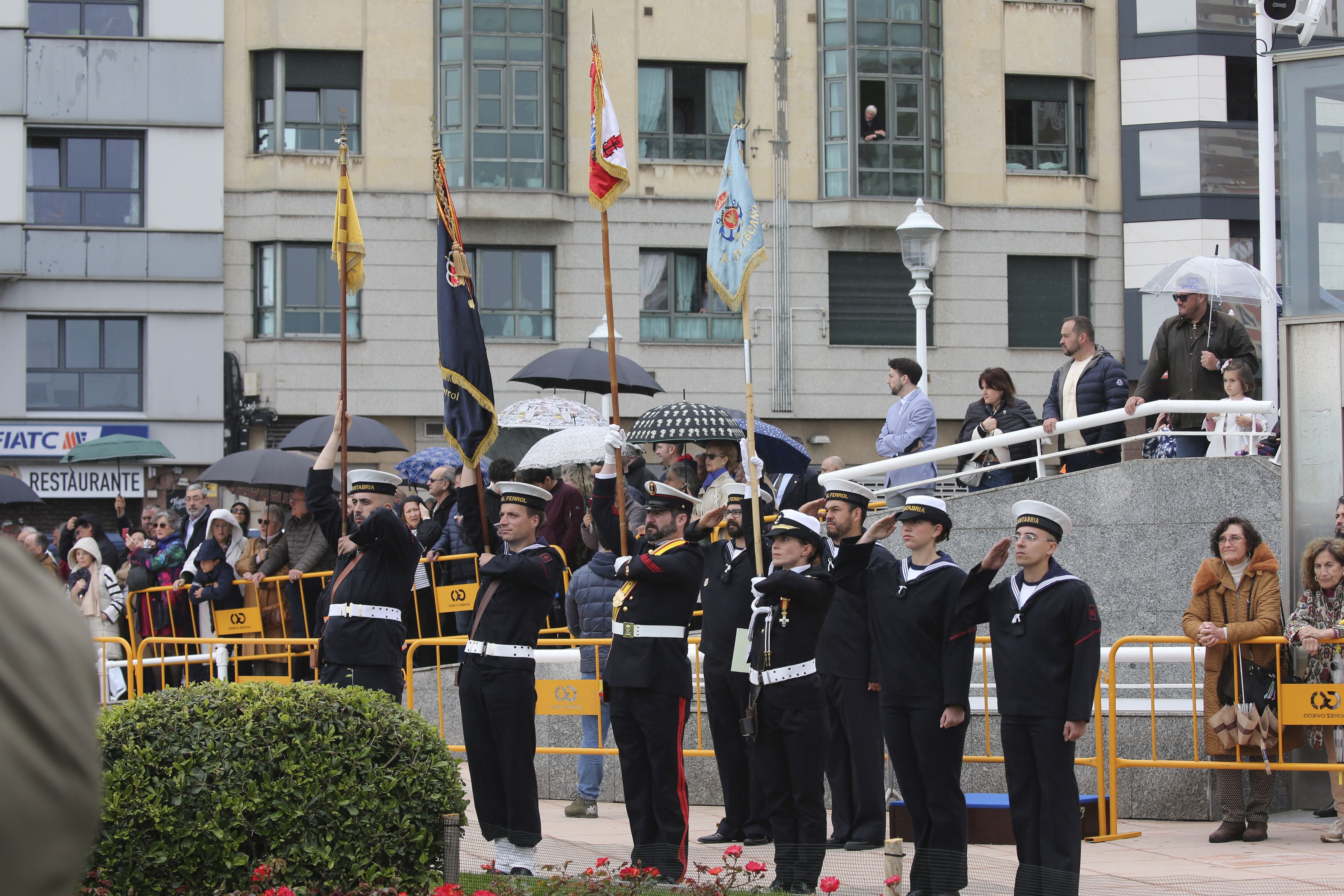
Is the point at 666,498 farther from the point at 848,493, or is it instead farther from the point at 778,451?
the point at 778,451

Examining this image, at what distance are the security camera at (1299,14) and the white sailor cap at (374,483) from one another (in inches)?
290

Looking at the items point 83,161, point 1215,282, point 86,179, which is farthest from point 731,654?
point 83,161

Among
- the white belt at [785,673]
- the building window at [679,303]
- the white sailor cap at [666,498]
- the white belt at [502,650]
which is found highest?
the building window at [679,303]

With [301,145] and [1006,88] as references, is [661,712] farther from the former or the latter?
[1006,88]

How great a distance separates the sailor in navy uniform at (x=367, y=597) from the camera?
370 inches

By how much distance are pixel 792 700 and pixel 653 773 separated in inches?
32.6

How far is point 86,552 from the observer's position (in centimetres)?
1544

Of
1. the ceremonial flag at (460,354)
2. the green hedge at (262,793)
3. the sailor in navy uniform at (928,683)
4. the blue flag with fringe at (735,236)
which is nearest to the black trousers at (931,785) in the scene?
the sailor in navy uniform at (928,683)

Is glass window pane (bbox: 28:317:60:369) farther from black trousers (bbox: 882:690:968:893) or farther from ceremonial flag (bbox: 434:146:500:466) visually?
black trousers (bbox: 882:690:968:893)

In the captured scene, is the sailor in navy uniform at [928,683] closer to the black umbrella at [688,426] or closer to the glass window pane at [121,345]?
the black umbrella at [688,426]

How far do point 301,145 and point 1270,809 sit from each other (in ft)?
75.1

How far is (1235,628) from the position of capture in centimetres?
945

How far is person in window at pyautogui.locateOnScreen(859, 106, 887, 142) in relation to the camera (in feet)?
98.7

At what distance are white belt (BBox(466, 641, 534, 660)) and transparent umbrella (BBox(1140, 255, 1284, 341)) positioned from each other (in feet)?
22.2
